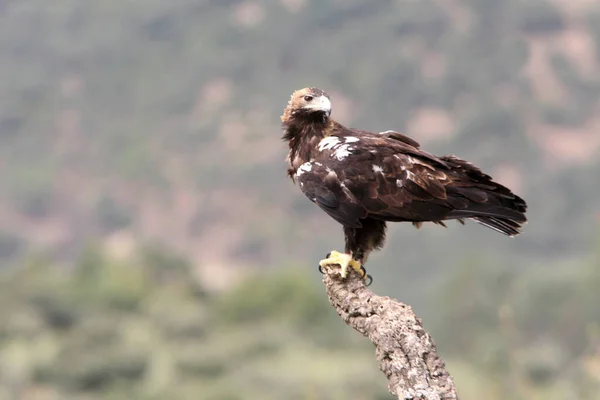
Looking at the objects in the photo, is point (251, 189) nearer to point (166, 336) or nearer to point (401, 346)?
point (166, 336)

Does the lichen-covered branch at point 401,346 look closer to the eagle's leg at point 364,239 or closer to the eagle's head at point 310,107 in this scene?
the eagle's leg at point 364,239

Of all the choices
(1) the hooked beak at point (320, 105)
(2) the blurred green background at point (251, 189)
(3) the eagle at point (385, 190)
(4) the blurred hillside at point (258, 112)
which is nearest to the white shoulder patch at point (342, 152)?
(3) the eagle at point (385, 190)

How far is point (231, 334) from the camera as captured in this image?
143 feet

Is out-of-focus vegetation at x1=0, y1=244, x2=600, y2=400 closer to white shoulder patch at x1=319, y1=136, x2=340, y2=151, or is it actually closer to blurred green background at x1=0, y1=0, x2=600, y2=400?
blurred green background at x1=0, y1=0, x2=600, y2=400

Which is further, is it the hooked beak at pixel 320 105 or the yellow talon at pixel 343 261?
the hooked beak at pixel 320 105

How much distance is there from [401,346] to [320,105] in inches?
105

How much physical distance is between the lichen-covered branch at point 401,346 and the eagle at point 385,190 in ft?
2.67

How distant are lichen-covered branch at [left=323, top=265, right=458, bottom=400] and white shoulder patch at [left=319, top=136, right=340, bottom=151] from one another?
152cm

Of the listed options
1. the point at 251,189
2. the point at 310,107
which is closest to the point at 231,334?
the point at 251,189

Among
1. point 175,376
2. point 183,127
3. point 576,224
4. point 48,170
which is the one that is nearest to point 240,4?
point 183,127

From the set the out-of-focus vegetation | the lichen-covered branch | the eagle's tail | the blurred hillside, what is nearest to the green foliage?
the out-of-focus vegetation

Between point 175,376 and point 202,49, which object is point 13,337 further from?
point 202,49

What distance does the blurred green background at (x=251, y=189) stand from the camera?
38.5 m

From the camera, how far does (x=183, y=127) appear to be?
3361 inches
